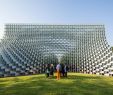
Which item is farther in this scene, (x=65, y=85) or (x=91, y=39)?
(x=91, y=39)

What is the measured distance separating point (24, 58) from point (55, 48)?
45.6 ft

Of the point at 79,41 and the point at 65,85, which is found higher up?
the point at 79,41

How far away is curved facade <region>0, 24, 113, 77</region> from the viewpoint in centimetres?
6706

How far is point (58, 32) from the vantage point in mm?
86250

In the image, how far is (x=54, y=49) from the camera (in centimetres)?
8188

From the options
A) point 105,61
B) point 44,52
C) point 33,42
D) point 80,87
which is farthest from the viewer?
point 33,42

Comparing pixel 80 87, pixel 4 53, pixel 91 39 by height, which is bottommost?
pixel 80 87

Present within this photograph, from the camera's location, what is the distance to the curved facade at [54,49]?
67062 mm

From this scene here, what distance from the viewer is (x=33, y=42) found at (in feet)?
282

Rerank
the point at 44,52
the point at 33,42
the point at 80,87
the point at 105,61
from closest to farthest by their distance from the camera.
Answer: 1. the point at 80,87
2. the point at 105,61
3. the point at 44,52
4. the point at 33,42

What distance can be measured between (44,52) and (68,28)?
13368 mm

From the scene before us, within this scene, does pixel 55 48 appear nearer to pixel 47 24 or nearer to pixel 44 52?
pixel 44 52

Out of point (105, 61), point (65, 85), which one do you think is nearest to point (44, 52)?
point (105, 61)

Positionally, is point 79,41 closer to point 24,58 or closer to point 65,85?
point 24,58
